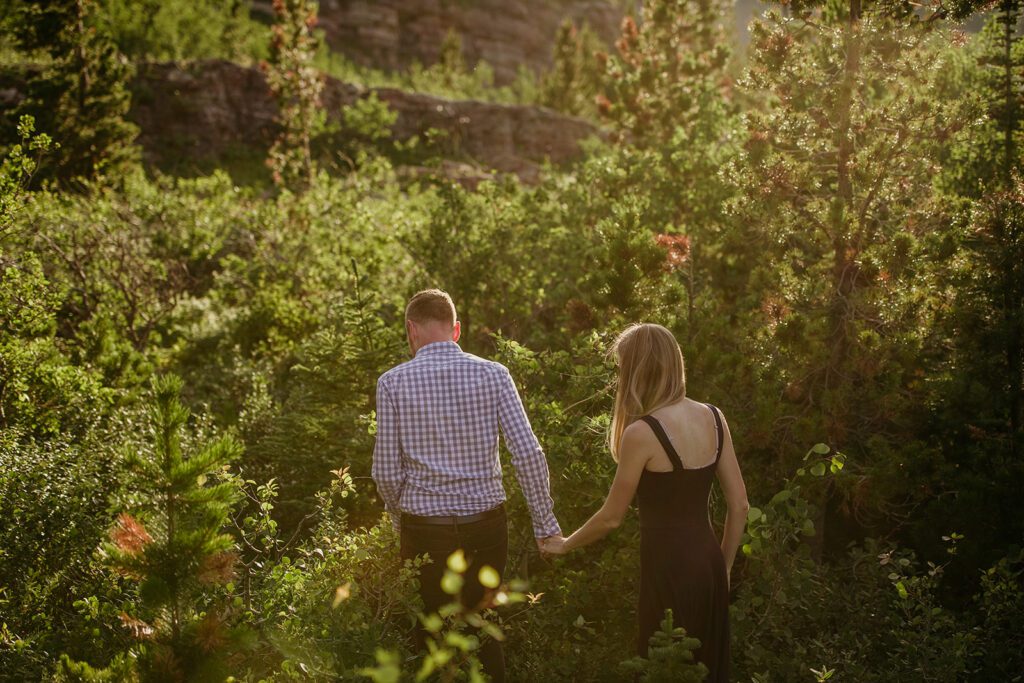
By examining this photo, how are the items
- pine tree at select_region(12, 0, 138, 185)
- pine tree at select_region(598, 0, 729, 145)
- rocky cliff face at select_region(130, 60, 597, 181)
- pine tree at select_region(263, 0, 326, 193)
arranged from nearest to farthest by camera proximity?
pine tree at select_region(598, 0, 729, 145), pine tree at select_region(263, 0, 326, 193), pine tree at select_region(12, 0, 138, 185), rocky cliff face at select_region(130, 60, 597, 181)

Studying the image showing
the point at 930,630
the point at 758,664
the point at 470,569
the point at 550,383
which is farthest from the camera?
the point at 550,383

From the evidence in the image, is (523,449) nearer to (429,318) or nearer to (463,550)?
(463,550)

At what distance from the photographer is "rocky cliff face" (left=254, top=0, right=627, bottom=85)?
62.1m

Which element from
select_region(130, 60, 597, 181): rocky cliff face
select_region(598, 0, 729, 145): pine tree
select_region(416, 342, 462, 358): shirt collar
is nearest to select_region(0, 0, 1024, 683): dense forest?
select_region(416, 342, 462, 358): shirt collar

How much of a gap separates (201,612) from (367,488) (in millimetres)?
3671

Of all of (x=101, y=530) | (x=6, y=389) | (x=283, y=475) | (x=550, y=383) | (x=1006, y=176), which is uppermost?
(x=1006, y=176)

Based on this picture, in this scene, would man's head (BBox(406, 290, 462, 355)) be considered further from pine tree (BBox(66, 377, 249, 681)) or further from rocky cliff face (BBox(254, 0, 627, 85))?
rocky cliff face (BBox(254, 0, 627, 85))

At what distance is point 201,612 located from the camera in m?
3.67

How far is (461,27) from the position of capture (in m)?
69.0

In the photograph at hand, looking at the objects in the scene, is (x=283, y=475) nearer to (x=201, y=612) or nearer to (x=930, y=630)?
(x=201, y=612)

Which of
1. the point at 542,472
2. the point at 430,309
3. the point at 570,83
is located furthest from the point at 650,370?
the point at 570,83

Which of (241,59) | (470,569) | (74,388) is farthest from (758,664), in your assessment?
(241,59)

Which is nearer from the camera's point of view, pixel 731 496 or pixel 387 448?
pixel 731 496

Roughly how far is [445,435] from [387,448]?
1.06 feet
